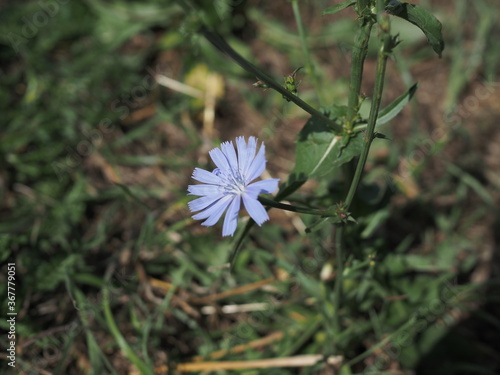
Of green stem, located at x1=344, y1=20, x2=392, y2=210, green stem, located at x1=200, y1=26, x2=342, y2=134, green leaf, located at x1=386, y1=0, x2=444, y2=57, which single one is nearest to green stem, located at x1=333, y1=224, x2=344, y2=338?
green stem, located at x1=344, y1=20, x2=392, y2=210

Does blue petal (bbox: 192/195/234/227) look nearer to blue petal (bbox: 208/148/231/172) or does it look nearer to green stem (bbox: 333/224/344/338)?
blue petal (bbox: 208/148/231/172)

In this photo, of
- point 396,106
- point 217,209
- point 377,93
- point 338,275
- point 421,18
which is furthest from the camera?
point 338,275

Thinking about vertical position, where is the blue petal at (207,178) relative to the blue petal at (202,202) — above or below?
above

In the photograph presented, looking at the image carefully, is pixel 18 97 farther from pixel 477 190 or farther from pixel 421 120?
pixel 477 190

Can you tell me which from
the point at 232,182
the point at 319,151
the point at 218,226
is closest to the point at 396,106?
the point at 319,151

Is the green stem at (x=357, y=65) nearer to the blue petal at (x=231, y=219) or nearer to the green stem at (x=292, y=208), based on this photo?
the green stem at (x=292, y=208)

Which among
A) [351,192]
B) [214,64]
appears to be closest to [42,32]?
[214,64]

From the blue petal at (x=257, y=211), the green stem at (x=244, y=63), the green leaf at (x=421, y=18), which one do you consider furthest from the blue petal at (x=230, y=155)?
the green leaf at (x=421, y=18)

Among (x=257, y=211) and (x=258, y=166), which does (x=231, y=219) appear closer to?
(x=257, y=211)
